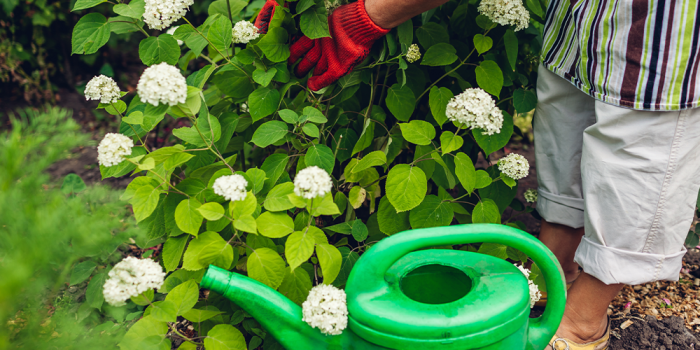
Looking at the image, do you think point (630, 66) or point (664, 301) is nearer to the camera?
point (630, 66)

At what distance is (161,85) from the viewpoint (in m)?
0.86

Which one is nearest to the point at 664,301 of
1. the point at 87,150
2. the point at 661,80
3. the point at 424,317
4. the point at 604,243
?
the point at 604,243

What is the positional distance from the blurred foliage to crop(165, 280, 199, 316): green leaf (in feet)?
0.57

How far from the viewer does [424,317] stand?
84cm

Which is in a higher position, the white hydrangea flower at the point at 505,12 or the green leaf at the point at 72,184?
the white hydrangea flower at the point at 505,12

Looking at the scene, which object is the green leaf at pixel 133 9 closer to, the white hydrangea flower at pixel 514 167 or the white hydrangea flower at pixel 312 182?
the white hydrangea flower at pixel 312 182

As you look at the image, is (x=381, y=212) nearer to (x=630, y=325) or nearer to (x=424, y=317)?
(x=424, y=317)

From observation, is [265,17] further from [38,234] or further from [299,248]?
[38,234]

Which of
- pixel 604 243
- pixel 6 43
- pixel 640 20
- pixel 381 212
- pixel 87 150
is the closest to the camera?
pixel 640 20

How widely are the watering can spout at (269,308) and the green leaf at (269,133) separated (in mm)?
388

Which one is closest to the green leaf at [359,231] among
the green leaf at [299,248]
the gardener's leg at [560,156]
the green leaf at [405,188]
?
the green leaf at [405,188]

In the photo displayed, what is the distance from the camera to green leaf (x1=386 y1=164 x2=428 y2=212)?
1.18m

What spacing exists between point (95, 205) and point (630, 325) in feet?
5.39

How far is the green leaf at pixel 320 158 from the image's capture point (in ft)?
3.89
